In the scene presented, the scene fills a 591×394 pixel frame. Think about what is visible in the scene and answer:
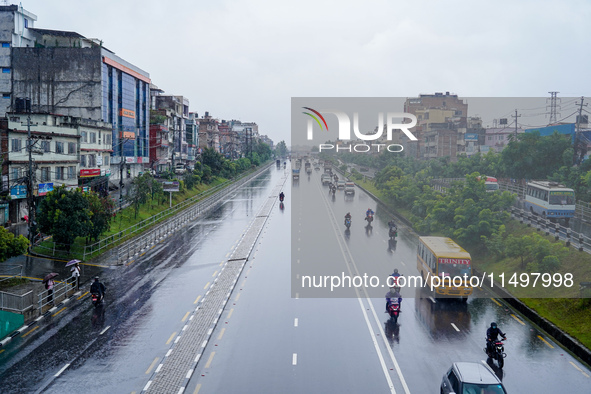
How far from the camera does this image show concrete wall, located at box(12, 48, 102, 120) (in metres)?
63.8

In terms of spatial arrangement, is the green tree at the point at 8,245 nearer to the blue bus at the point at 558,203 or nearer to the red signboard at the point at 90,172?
the red signboard at the point at 90,172

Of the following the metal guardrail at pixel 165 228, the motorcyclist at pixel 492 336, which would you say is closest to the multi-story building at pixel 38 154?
the metal guardrail at pixel 165 228

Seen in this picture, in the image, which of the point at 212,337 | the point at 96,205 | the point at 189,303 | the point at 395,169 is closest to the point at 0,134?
the point at 96,205

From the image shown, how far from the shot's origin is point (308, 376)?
53.6 feet

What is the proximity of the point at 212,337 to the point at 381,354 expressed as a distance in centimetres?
613

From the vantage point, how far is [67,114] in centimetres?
6431

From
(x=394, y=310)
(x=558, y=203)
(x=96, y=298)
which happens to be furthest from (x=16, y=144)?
(x=558, y=203)

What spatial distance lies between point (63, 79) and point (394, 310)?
55564 millimetres

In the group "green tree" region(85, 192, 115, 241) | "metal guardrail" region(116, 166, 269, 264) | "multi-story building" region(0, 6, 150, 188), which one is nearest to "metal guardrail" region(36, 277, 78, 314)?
"metal guardrail" region(116, 166, 269, 264)

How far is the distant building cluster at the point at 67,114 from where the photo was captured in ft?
138

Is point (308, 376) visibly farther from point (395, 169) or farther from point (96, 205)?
point (395, 169)

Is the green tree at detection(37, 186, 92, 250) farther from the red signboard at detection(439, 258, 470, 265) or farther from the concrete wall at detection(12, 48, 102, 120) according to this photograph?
the concrete wall at detection(12, 48, 102, 120)

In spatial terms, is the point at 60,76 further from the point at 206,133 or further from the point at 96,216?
the point at 206,133

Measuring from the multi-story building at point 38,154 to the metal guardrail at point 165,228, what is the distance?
807 cm
